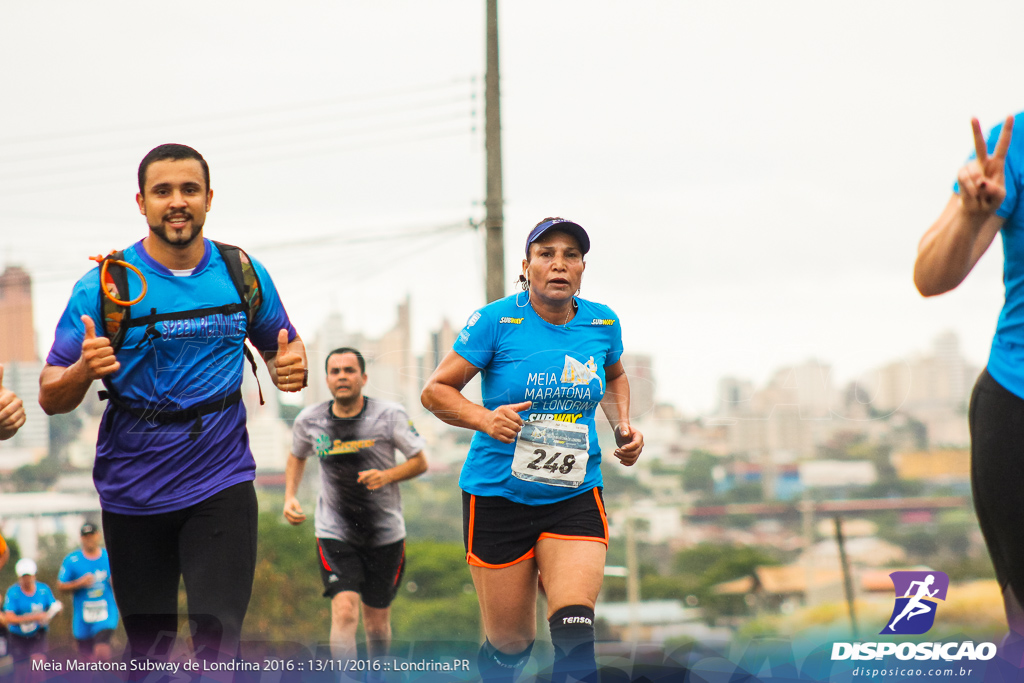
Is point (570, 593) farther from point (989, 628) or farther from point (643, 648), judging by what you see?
point (989, 628)

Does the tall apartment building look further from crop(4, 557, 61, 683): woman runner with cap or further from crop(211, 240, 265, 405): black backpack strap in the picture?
crop(211, 240, 265, 405): black backpack strap

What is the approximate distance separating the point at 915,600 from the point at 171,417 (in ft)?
8.66

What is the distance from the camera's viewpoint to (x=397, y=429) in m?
6.27

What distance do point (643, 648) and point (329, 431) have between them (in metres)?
3.72

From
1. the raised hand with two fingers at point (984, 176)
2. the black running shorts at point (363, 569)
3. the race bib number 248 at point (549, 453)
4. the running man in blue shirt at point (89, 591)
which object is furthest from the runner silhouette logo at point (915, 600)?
the running man in blue shirt at point (89, 591)

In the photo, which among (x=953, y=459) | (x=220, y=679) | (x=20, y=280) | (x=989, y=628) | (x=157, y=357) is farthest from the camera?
(x=953, y=459)

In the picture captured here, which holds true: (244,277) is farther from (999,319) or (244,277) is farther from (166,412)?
(999,319)

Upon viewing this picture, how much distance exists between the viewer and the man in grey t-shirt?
6.23 m

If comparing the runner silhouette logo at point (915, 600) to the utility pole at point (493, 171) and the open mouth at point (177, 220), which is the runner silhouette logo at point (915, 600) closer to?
the open mouth at point (177, 220)

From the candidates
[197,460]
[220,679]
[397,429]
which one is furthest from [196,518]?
[397,429]

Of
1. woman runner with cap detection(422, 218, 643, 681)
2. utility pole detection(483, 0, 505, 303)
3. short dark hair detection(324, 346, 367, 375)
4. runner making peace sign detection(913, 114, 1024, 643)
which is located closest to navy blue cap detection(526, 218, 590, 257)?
woman runner with cap detection(422, 218, 643, 681)

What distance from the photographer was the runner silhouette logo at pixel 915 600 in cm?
331

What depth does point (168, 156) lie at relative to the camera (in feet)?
11.2

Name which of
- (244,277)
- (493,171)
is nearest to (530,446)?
(244,277)
